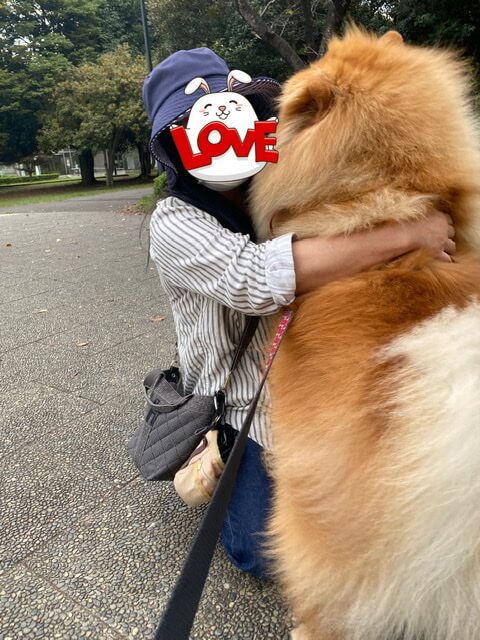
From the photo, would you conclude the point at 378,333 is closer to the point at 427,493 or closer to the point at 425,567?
the point at 427,493

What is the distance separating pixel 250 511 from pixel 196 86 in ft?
4.42

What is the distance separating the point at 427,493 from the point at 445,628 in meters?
0.23

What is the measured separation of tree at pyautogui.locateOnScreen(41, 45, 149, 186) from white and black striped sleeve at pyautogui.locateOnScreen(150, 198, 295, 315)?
23.9m

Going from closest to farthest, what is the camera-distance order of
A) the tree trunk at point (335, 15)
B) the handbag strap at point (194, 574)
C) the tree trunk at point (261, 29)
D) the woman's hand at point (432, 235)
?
the handbag strap at point (194, 574), the woman's hand at point (432, 235), the tree trunk at point (261, 29), the tree trunk at point (335, 15)

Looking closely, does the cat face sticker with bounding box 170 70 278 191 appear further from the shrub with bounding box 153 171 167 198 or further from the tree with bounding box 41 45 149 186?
the tree with bounding box 41 45 149 186

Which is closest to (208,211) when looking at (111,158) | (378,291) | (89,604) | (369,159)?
(369,159)

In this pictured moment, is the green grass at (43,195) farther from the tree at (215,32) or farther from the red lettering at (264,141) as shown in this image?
the red lettering at (264,141)

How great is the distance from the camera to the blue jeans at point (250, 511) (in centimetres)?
173

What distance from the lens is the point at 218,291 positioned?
1461mm

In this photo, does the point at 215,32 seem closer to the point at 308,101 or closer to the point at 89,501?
the point at 89,501

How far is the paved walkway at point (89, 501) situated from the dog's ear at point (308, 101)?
97 cm

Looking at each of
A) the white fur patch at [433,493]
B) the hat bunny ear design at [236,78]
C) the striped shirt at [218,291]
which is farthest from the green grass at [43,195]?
the white fur patch at [433,493]

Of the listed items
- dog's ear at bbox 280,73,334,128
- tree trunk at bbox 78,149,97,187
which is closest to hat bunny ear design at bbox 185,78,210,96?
dog's ear at bbox 280,73,334,128

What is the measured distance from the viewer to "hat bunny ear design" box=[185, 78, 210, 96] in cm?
→ 143
